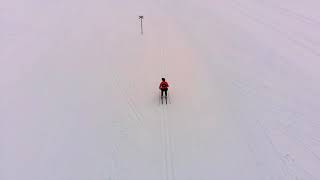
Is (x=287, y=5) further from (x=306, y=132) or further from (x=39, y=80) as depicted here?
(x=39, y=80)

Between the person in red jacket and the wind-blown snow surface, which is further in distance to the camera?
the person in red jacket

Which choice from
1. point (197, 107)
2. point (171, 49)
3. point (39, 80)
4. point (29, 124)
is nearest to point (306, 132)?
point (197, 107)

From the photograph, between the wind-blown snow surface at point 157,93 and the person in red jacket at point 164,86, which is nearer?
the wind-blown snow surface at point 157,93

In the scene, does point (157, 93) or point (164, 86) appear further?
point (157, 93)

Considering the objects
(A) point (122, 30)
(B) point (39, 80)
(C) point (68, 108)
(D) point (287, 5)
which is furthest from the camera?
(D) point (287, 5)

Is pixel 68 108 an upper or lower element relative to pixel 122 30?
lower

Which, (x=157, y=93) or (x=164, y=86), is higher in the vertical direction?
(x=164, y=86)

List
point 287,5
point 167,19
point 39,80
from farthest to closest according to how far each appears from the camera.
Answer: point 287,5
point 167,19
point 39,80

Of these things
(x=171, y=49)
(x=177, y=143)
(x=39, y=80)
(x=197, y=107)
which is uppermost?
(x=171, y=49)
